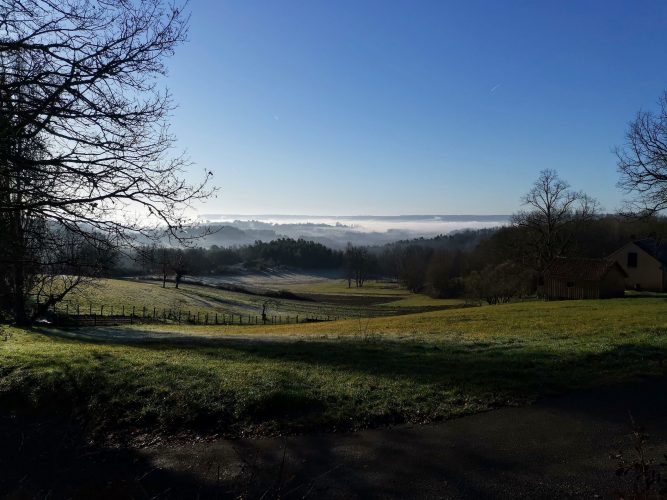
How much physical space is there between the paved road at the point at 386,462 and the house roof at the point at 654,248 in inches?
2075

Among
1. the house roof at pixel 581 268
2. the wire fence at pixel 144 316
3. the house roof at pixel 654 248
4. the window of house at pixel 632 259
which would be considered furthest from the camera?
the window of house at pixel 632 259

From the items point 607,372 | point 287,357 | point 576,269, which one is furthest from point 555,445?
point 576,269

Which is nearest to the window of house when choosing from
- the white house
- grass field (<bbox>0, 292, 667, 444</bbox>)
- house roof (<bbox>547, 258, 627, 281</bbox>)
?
the white house

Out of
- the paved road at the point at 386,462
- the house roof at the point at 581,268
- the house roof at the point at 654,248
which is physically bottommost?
the paved road at the point at 386,462

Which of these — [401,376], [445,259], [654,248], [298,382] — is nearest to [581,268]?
[654,248]

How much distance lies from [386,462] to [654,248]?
190 ft

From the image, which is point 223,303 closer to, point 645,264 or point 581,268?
point 581,268

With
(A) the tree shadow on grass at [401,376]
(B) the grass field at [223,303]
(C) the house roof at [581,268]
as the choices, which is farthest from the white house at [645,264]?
(A) the tree shadow on grass at [401,376]

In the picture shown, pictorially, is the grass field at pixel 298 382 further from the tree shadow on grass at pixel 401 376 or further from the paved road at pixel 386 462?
the paved road at pixel 386 462

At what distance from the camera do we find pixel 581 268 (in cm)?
4900

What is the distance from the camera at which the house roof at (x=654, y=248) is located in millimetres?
51906

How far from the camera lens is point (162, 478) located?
6238mm

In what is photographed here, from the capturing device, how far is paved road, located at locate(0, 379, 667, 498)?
5.41 meters

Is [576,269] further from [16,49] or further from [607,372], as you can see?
[16,49]
